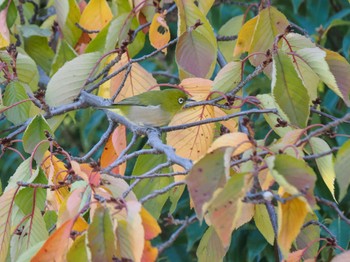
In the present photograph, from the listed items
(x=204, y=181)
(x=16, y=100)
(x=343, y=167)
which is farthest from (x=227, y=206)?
(x=16, y=100)

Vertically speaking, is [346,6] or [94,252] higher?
[94,252]

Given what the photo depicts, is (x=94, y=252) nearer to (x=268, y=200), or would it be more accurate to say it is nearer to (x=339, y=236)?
(x=268, y=200)

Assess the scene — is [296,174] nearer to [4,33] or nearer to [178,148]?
[178,148]

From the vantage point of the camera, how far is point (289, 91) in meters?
1.07

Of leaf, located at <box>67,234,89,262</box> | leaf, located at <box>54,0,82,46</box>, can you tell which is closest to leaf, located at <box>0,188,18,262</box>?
leaf, located at <box>67,234,89,262</box>

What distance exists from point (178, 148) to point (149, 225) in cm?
38

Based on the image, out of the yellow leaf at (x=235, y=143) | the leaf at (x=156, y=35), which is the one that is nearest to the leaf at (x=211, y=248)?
the yellow leaf at (x=235, y=143)

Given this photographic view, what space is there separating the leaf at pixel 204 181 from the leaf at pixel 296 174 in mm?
63

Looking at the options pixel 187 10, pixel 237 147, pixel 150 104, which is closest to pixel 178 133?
pixel 150 104

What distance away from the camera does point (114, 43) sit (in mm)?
1453

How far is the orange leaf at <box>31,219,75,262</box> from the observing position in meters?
0.91

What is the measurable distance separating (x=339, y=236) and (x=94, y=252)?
1.08m

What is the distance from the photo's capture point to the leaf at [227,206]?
0.83 m

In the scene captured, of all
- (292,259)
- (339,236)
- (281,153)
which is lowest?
(339,236)
